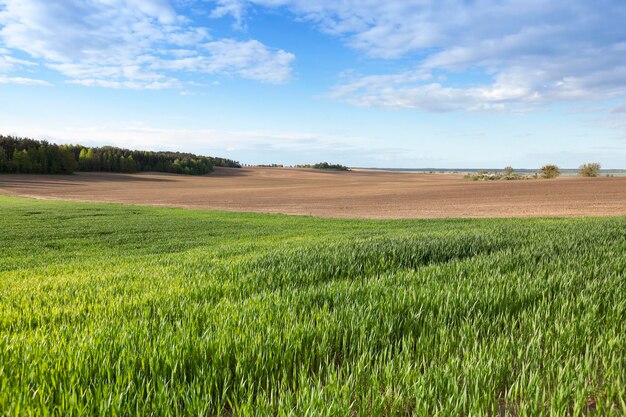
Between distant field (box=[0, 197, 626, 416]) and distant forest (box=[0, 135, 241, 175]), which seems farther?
distant forest (box=[0, 135, 241, 175])

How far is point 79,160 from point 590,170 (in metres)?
112

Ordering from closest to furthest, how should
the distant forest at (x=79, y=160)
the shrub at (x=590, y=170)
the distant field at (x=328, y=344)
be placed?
the distant field at (x=328, y=344) < the shrub at (x=590, y=170) < the distant forest at (x=79, y=160)

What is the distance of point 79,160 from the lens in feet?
342

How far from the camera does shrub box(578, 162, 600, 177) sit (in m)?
75.2

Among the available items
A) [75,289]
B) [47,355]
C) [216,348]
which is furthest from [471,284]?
[75,289]

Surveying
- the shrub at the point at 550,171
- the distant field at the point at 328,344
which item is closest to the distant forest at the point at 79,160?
the shrub at the point at 550,171

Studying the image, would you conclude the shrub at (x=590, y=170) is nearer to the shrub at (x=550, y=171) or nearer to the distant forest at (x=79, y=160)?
the shrub at (x=550, y=171)

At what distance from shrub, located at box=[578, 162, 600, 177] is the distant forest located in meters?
90.1

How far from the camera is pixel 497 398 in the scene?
2.21m

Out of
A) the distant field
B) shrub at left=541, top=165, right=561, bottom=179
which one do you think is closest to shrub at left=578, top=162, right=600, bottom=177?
shrub at left=541, top=165, right=561, bottom=179

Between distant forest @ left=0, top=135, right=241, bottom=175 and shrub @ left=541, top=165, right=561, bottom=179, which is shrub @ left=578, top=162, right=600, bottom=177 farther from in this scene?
distant forest @ left=0, top=135, right=241, bottom=175

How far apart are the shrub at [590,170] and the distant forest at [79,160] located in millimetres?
90080

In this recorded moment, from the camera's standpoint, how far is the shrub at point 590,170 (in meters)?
75.2

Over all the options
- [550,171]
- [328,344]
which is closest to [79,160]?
[550,171]
